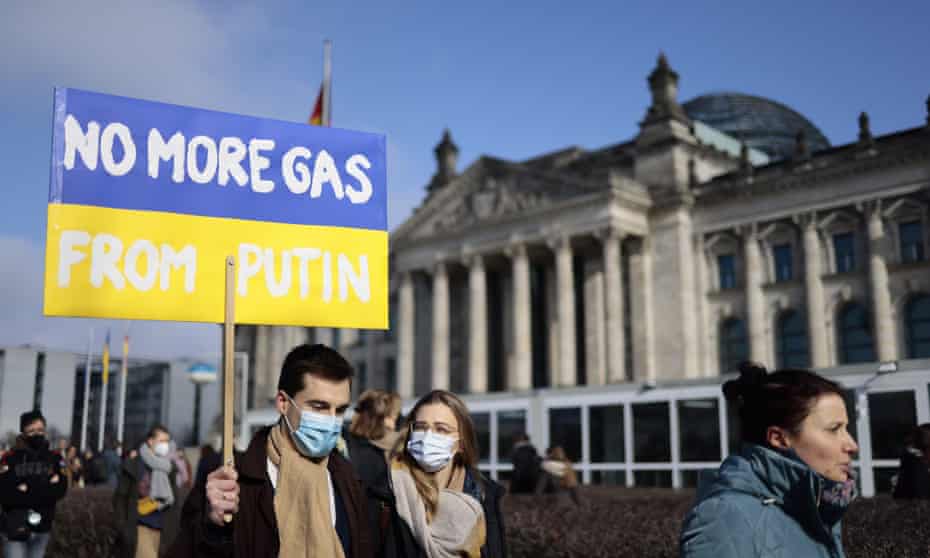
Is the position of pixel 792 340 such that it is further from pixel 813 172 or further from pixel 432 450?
pixel 432 450

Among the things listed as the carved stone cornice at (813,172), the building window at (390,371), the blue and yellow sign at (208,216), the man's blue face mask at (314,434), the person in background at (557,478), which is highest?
the carved stone cornice at (813,172)

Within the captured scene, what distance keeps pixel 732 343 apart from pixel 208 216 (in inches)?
1785

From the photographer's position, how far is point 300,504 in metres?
4.38

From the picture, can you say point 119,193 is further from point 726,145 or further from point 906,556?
point 726,145

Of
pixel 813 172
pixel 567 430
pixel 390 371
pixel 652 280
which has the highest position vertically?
pixel 813 172

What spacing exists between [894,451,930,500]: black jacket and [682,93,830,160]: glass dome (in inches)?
2078

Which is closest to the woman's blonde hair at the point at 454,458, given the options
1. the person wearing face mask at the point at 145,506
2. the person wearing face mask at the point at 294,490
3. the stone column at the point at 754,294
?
the person wearing face mask at the point at 294,490

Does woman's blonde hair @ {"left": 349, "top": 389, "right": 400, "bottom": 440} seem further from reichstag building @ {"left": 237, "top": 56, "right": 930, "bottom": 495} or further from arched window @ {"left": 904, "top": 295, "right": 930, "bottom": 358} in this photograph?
arched window @ {"left": 904, "top": 295, "right": 930, "bottom": 358}

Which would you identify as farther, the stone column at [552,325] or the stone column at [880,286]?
the stone column at [552,325]

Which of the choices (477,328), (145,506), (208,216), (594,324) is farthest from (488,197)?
(208,216)

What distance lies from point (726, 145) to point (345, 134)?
54.8 meters

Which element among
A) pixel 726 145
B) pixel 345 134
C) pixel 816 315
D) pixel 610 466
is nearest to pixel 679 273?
pixel 816 315

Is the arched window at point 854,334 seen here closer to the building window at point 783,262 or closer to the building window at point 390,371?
the building window at point 783,262

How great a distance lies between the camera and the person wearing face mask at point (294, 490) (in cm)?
407
